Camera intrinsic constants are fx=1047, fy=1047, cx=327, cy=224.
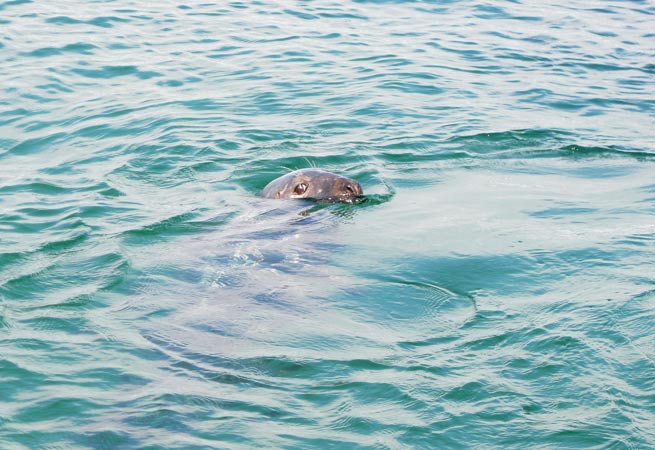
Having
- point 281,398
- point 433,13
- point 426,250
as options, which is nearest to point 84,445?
point 281,398

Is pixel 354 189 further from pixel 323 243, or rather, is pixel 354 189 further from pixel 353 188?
pixel 323 243

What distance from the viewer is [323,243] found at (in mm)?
9320

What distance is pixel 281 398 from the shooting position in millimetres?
6617

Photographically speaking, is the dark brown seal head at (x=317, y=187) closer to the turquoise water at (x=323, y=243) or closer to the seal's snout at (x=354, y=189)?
the seal's snout at (x=354, y=189)

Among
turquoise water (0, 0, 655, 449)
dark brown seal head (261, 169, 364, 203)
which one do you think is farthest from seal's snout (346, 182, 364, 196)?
turquoise water (0, 0, 655, 449)

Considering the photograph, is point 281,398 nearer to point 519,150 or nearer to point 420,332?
point 420,332

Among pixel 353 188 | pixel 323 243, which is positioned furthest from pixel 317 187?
pixel 323 243

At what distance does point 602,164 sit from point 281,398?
22.0ft

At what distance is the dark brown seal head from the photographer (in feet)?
34.3

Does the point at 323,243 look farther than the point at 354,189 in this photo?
No

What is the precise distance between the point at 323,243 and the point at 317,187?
1263 millimetres

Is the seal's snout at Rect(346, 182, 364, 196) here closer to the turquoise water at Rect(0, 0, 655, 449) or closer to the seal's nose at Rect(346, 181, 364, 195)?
the seal's nose at Rect(346, 181, 364, 195)

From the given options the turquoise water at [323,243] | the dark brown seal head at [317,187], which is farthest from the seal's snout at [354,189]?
the turquoise water at [323,243]

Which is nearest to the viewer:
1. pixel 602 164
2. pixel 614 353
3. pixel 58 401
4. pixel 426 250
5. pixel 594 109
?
pixel 58 401
